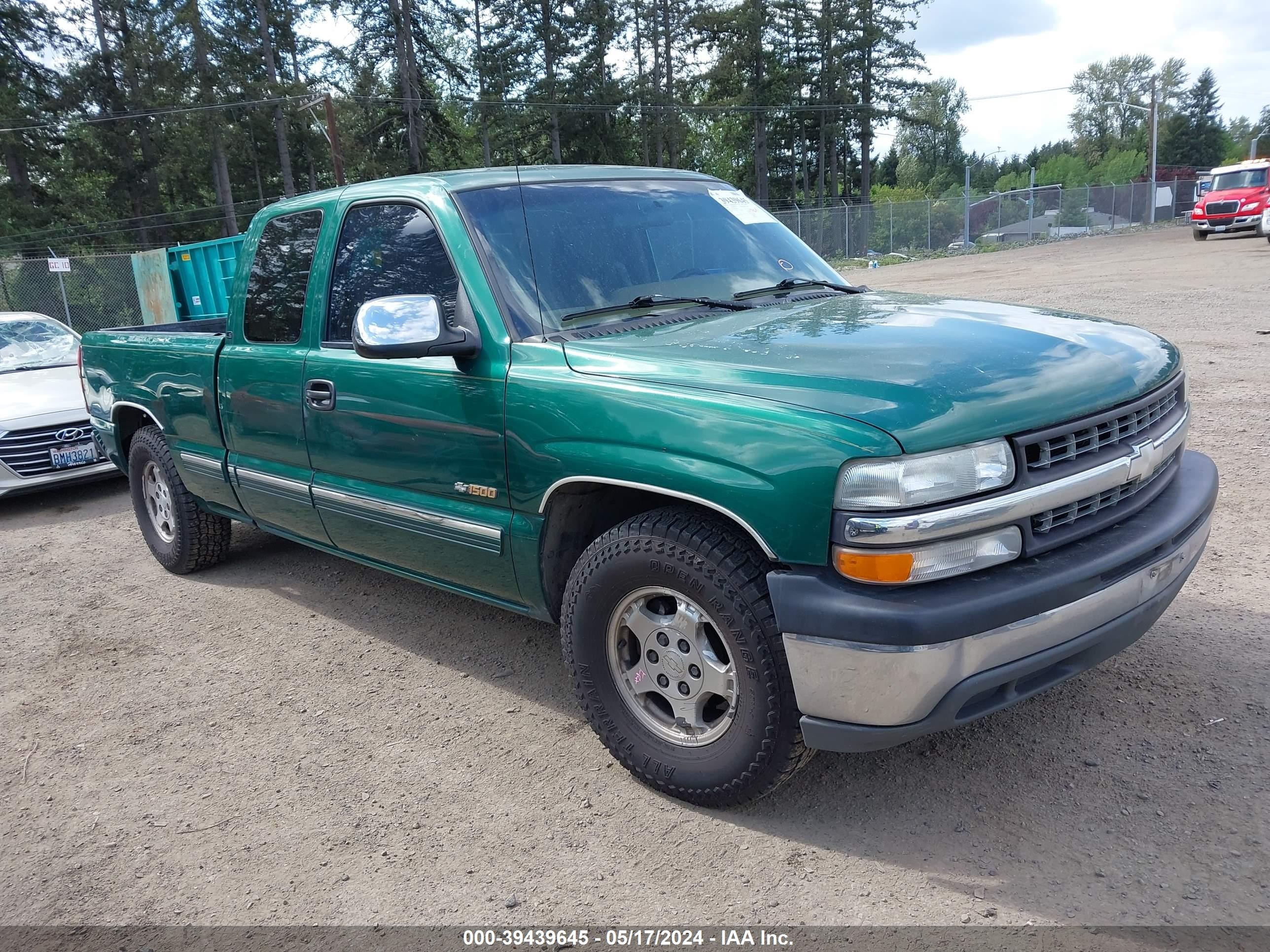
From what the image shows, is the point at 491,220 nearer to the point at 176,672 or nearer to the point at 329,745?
the point at 329,745

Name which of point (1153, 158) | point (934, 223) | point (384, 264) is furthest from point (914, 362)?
point (1153, 158)

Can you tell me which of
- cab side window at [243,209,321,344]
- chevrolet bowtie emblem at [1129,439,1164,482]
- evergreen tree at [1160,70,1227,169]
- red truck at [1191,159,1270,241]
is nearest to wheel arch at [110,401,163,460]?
cab side window at [243,209,321,344]

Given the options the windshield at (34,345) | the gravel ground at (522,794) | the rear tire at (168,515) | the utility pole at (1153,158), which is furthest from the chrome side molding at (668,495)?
the utility pole at (1153,158)

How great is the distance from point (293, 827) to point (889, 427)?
2207 millimetres

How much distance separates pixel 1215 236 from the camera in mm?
30656

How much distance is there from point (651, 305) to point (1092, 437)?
60.7 inches

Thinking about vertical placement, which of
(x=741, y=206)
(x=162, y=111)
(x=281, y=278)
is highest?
(x=162, y=111)

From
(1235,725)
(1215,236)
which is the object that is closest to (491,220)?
(1235,725)

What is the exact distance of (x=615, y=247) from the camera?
3637 millimetres

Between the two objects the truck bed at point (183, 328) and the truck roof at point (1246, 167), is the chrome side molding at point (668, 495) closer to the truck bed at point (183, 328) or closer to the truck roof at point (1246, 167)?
the truck bed at point (183, 328)

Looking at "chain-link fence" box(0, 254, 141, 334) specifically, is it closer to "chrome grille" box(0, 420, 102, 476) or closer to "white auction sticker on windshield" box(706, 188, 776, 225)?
"chrome grille" box(0, 420, 102, 476)

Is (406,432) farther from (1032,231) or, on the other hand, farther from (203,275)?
(1032,231)

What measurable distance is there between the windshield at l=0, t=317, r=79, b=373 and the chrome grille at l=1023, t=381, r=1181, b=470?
28.9ft

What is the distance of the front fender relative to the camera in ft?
7.91
